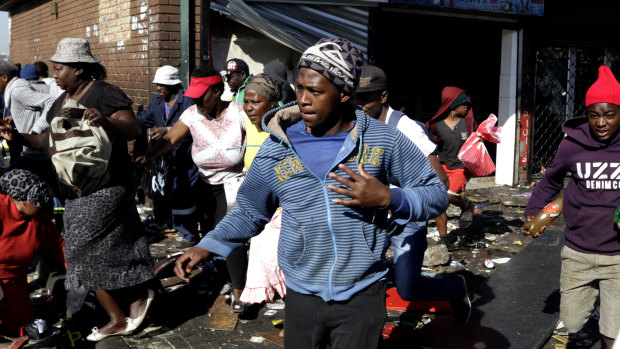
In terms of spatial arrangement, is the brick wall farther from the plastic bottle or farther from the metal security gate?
the metal security gate

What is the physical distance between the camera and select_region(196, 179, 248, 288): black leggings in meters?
5.20

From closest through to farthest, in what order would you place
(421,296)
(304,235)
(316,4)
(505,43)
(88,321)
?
(304,235) < (421,296) < (88,321) < (316,4) < (505,43)

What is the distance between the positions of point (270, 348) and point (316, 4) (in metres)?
5.41

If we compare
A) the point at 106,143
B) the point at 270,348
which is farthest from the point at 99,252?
the point at 270,348

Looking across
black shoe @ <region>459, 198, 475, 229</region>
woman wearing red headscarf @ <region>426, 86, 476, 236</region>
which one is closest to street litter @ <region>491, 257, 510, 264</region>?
woman wearing red headscarf @ <region>426, 86, 476, 236</region>

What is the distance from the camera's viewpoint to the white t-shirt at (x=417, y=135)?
4602 mm

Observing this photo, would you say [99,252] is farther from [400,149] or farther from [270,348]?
[400,149]

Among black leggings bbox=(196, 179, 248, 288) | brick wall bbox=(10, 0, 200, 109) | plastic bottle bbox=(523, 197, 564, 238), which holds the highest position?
brick wall bbox=(10, 0, 200, 109)

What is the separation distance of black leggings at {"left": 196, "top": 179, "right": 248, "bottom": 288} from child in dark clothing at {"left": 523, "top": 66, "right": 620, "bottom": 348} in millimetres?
2259

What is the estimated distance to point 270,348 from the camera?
4691 mm

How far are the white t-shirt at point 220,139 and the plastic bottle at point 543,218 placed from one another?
2.34 m

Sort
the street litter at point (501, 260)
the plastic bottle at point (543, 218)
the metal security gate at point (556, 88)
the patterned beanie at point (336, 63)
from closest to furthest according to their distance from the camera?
the patterned beanie at point (336, 63) → the plastic bottle at point (543, 218) → the street litter at point (501, 260) → the metal security gate at point (556, 88)

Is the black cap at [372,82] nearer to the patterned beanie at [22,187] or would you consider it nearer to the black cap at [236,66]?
the patterned beanie at [22,187]

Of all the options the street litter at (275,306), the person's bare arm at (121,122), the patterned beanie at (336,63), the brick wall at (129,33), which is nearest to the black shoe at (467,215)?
the street litter at (275,306)
